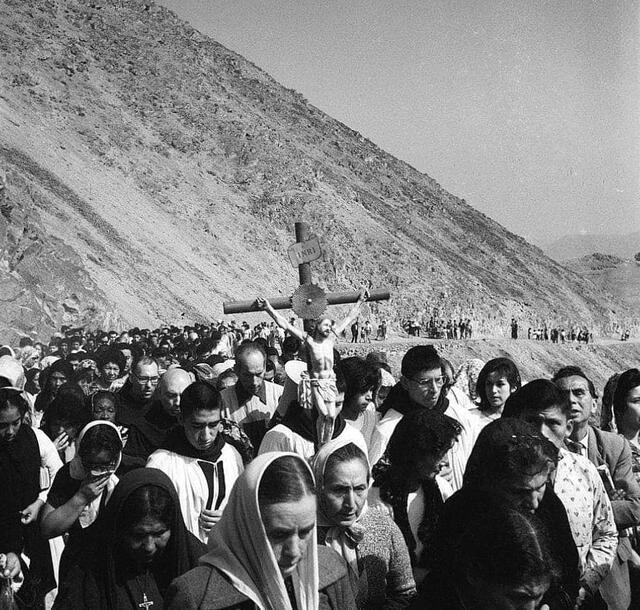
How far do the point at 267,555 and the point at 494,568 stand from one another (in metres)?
0.68

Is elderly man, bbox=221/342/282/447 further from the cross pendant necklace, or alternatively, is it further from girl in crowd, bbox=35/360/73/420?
the cross pendant necklace

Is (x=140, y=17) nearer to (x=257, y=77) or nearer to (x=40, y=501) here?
(x=257, y=77)

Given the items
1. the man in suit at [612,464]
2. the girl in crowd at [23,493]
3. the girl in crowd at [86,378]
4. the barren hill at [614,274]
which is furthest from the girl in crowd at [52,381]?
the barren hill at [614,274]

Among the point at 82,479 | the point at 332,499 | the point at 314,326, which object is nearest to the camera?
the point at 332,499

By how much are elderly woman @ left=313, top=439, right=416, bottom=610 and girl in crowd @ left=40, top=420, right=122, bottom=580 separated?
1.12m

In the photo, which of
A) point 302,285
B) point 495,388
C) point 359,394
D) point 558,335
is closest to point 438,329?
point 558,335

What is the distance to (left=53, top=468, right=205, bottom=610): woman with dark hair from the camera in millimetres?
2912

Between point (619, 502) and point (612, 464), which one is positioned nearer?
point (619, 502)

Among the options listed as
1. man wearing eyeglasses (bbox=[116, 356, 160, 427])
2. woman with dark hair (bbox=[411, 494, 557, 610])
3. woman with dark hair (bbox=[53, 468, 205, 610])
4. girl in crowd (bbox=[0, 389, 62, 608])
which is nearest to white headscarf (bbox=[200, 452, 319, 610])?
woman with dark hair (bbox=[411, 494, 557, 610])

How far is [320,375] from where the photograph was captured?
16.7 feet

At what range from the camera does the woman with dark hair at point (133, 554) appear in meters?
2.91

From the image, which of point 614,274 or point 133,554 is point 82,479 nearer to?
point 133,554

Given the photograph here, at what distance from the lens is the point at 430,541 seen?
3.25m

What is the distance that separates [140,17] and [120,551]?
7133cm
